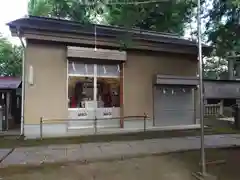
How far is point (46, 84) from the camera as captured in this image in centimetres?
1160

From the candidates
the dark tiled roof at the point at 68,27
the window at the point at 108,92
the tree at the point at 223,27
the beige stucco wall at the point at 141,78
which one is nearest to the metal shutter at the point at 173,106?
the beige stucco wall at the point at 141,78

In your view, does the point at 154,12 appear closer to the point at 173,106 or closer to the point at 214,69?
the point at 173,106

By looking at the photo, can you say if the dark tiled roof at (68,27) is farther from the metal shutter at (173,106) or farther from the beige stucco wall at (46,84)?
the metal shutter at (173,106)

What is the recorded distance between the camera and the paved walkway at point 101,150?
759cm

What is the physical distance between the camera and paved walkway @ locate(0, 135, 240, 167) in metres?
7.59

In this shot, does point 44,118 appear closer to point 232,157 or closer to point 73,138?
point 73,138

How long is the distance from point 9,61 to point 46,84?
18.3 meters

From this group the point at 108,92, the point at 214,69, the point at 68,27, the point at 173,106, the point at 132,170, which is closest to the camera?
the point at 132,170

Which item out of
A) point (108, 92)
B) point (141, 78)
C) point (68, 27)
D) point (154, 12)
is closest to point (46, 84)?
point (68, 27)

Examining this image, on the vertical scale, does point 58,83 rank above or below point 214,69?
below

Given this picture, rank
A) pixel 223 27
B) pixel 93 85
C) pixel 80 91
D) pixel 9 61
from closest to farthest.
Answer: pixel 223 27 → pixel 80 91 → pixel 93 85 → pixel 9 61

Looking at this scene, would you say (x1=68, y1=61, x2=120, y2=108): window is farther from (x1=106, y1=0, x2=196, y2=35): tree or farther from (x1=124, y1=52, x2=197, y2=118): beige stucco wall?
(x1=106, y1=0, x2=196, y2=35): tree

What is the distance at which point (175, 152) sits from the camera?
8430mm

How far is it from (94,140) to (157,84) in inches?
178
